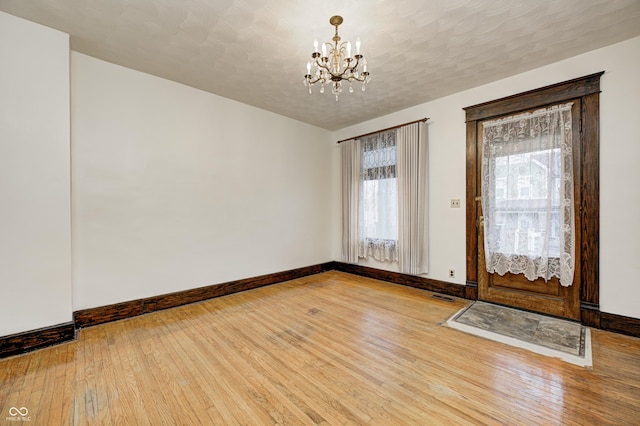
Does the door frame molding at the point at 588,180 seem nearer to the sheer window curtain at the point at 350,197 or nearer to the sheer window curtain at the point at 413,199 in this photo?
the sheer window curtain at the point at 413,199

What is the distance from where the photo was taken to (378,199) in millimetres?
4656

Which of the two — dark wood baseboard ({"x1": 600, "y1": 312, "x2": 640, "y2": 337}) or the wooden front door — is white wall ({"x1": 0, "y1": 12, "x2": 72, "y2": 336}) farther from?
dark wood baseboard ({"x1": 600, "y1": 312, "x2": 640, "y2": 337})

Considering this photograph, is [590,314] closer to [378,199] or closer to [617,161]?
[617,161]

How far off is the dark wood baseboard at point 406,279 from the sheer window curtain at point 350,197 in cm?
19

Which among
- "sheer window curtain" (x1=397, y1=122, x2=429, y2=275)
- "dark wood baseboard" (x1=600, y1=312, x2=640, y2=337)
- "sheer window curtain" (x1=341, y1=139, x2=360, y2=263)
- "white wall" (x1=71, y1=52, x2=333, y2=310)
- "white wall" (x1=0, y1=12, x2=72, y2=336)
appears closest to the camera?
"white wall" (x1=0, y1=12, x2=72, y2=336)

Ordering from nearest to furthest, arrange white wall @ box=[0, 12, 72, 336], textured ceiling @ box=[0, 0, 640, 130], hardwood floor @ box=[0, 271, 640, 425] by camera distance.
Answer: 1. hardwood floor @ box=[0, 271, 640, 425]
2. textured ceiling @ box=[0, 0, 640, 130]
3. white wall @ box=[0, 12, 72, 336]

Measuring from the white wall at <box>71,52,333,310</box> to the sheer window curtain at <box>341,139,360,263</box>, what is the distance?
3.17 ft

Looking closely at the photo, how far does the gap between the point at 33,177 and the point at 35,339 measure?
57.6 inches

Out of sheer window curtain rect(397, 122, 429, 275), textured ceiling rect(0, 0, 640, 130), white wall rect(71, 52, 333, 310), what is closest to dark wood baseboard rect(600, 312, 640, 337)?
sheer window curtain rect(397, 122, 429, 275)

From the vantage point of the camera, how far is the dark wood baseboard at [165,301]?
2.75 m

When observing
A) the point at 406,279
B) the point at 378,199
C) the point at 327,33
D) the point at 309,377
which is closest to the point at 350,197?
the point at 378,199

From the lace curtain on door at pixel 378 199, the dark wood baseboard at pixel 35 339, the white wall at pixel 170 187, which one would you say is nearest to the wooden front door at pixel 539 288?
the lace curtain on door at pixel 378 199

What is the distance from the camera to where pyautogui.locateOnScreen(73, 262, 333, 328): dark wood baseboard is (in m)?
2.75

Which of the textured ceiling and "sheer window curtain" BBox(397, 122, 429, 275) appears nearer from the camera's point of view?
the textured ceiling
